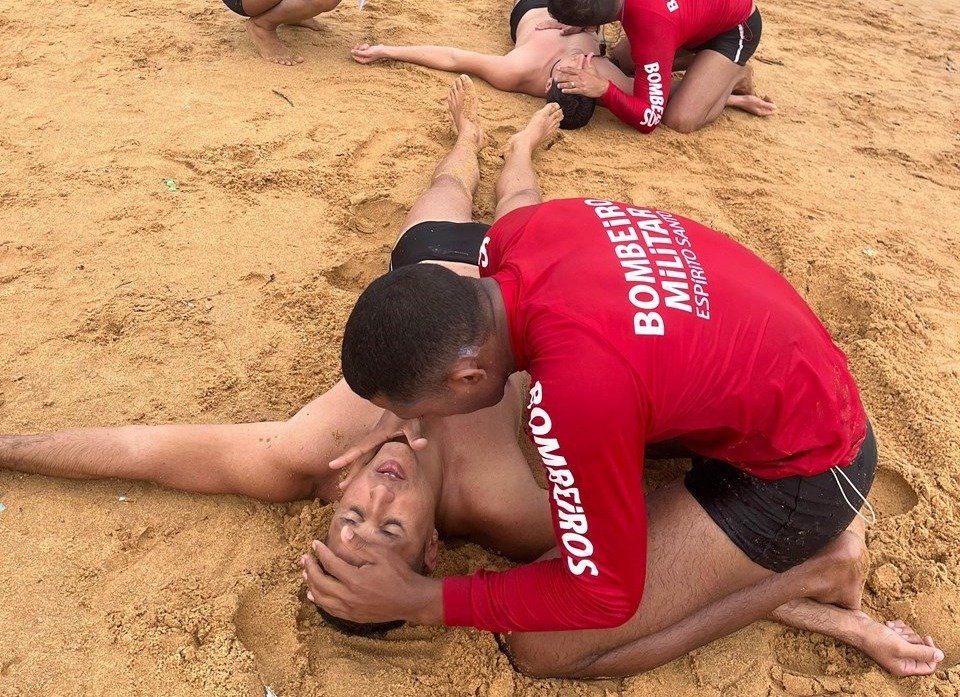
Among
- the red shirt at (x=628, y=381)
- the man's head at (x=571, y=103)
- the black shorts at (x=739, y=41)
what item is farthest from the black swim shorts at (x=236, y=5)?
the red shirt at (x=628, y=381)

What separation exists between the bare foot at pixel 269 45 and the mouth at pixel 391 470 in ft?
9.84

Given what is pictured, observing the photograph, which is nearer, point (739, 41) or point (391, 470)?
point (391, 470)

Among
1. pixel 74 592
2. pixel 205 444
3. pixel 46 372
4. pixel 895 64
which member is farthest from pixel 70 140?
pixel 895 64

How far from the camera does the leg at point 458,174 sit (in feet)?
10.3

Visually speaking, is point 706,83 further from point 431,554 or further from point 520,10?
point 431,554

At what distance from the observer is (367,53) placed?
14.6ft

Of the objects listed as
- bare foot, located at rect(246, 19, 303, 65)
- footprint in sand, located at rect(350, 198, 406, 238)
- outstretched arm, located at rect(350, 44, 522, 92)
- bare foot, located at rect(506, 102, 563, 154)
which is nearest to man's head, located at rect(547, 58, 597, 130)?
bare foot, located at rect(506, 102, 563, 154)

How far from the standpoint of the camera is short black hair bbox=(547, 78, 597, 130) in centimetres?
415

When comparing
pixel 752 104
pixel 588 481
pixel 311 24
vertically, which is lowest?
pixel 311 24

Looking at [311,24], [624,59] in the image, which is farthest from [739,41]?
[311,24]

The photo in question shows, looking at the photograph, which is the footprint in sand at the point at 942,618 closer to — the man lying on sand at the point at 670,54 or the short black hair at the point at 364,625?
the short black hair at the point at 364,625

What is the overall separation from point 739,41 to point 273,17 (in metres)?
2.52

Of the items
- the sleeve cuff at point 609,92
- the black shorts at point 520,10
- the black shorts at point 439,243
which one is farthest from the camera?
the black shorts at point 520,10

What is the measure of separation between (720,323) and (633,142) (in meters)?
2.67
